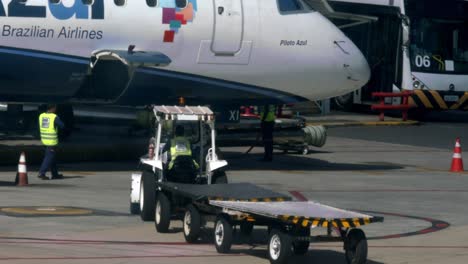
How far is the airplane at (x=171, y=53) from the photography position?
24.7 metres

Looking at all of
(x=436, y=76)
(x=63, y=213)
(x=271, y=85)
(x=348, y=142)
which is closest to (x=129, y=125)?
(x=348, y=142)

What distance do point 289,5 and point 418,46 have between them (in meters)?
16.9

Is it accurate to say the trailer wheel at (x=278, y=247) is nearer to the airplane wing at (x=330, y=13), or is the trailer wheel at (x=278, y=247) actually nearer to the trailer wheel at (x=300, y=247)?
the trailer wheel at (x=300, y=247)

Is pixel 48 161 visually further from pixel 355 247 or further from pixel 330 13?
pixel 330 13

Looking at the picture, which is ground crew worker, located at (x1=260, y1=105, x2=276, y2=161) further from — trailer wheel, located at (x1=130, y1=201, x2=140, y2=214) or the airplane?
trailer wheel, located at (x1=130, y1=201, x2=140, y2=214)

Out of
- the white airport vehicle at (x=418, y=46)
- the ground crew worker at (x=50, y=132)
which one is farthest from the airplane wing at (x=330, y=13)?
the ground crew worker at (x=50, y=132)

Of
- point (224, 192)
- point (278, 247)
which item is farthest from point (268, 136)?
point (278, 247)

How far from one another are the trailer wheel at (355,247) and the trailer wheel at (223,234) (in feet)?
5.26

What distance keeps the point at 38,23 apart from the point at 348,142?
14.4m

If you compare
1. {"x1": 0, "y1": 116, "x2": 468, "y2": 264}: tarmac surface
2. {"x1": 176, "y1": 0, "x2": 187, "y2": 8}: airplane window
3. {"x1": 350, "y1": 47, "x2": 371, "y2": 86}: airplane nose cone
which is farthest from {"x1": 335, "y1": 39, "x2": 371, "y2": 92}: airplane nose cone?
{"x1": 176, "y1": 0, "x2": 187, "y2": 8}: airplane window

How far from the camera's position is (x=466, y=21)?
43656mm

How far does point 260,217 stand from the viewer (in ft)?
50.6

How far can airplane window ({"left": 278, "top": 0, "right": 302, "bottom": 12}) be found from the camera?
2688 centimetres

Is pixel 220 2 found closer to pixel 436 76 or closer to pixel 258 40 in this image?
pixel 258 40
